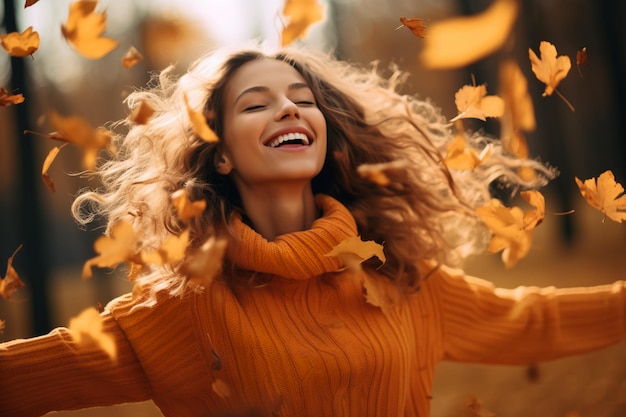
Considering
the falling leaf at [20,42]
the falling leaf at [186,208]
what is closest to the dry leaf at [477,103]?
the falling leaf at [186,208]

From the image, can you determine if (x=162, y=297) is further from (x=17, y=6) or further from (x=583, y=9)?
(x=583, y=9)

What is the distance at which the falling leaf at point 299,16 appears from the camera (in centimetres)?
178

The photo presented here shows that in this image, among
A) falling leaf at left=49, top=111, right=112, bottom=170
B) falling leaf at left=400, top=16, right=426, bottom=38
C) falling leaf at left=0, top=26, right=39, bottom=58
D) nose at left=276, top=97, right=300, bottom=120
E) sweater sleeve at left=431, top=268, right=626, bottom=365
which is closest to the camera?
falling leaf at left=49, top=111, right=112, bottom=170

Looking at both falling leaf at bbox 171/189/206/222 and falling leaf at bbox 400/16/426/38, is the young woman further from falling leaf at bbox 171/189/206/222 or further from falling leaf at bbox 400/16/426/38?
falling leaf at bbox 400/16/426/38

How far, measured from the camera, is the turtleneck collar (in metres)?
1.97

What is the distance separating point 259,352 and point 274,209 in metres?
0.50

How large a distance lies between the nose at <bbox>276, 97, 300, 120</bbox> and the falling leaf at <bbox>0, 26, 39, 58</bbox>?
723mm

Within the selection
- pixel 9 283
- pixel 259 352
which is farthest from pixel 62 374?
pixel 259 352

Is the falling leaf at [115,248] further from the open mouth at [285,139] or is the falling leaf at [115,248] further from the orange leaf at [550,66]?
the orange leaf at [550,66]

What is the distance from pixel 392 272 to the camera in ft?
7.45

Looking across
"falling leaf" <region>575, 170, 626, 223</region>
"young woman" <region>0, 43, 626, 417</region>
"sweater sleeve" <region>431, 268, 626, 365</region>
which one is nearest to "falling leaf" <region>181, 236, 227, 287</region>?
"young woman" <region>0, 43, 626, 417</region>

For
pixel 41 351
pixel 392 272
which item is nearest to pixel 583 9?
pixel 392 272

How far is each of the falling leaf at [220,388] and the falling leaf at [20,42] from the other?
3.41 ft

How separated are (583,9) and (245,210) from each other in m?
10.1
